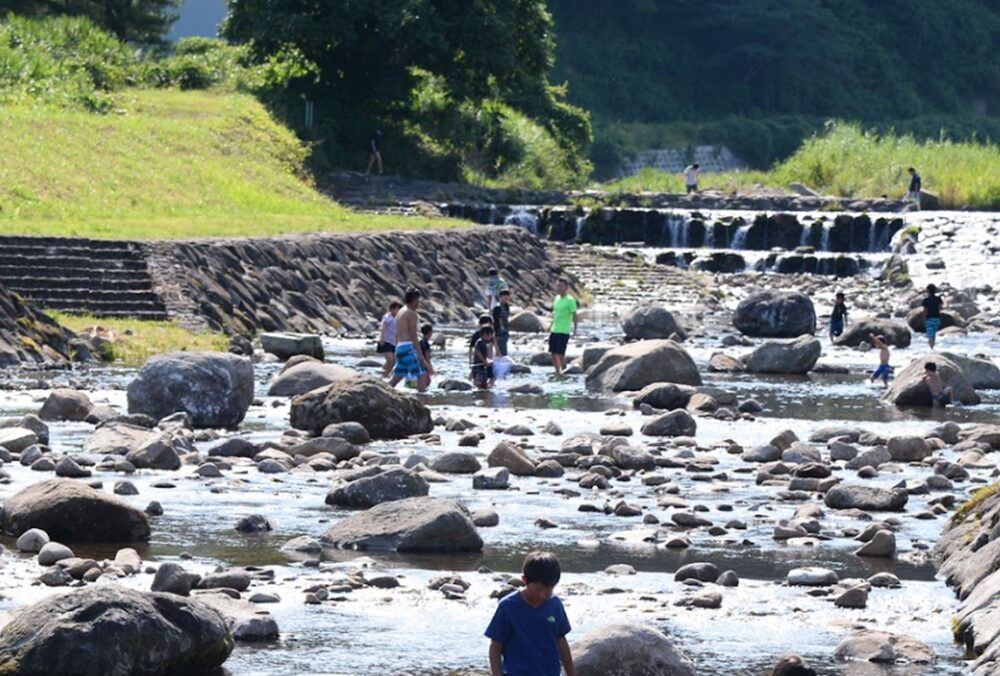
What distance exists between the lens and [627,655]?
441 inches

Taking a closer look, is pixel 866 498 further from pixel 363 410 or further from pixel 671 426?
pixel 363 410

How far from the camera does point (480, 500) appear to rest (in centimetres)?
1781

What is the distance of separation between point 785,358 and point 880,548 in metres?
17.1

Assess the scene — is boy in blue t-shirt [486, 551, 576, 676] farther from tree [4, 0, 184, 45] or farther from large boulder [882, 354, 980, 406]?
tree [4, 0, 184, 45]

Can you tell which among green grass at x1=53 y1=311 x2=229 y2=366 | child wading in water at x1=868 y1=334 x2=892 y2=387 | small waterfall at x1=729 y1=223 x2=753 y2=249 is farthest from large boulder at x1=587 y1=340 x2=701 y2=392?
small waterfall at x1=729 y1=223 x2=753 y2=249

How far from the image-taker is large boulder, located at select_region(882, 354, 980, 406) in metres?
27.3

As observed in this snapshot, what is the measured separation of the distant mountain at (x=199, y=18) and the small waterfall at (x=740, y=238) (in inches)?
1545

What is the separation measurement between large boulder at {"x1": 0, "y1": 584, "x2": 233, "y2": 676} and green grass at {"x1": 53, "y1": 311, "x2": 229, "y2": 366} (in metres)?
18.0

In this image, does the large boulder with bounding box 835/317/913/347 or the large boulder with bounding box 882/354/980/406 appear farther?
the large boulder with bounding box 835/317/913/347

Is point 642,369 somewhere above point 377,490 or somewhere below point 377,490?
below

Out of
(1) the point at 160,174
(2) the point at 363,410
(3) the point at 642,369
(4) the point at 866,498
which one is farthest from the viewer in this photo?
(1) the point at 160,174

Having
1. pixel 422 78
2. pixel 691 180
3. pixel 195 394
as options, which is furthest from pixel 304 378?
pixel 422 78

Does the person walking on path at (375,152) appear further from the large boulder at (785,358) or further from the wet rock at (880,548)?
the wet rock at (880,548)

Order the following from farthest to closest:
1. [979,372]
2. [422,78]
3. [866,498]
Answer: [422,78] < [979,372] < [866,498]
